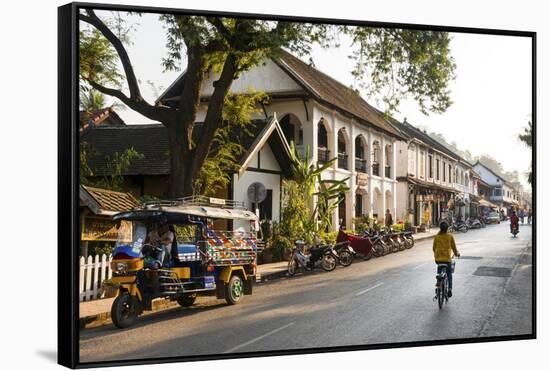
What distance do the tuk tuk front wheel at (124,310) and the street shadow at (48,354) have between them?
79 centimetres

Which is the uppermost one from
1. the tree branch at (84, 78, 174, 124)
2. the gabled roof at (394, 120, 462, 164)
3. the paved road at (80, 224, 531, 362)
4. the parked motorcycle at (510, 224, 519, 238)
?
the tree branch at (84, 78, 174, 124)

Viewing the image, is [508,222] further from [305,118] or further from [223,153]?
[223,153]

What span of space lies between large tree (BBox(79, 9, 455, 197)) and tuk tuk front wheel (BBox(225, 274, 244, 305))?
1119mm

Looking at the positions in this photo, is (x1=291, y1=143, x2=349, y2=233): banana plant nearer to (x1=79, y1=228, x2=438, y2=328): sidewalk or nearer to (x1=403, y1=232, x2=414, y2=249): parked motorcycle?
(x1=403, y1=232, x2=414, y2=249): parked motorcycle

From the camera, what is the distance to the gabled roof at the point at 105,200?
804cm

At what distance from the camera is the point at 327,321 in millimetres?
9227

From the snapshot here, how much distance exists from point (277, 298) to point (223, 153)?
175 cm

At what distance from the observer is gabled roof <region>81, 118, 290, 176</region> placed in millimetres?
8117

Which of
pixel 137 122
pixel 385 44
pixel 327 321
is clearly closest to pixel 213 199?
pixel 137 122

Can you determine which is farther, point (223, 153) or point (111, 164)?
point (223, 153)

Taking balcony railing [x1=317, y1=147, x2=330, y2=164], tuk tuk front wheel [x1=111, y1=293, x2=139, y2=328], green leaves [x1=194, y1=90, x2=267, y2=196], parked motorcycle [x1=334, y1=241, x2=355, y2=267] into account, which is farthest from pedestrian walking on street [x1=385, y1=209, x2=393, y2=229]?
tuk tuk front wheel [x1=111, y1=293, x2=139, y2=328]

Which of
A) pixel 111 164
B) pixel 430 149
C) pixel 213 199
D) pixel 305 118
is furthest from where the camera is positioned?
pixel 430 149

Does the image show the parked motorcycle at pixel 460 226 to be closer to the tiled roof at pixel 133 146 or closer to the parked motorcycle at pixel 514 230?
the parked motorcycle at pixel 514 230

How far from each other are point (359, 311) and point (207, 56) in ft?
11.3
